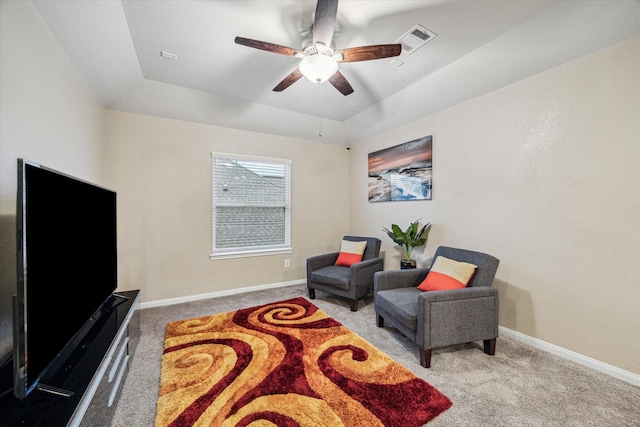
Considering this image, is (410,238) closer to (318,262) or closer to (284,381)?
(318,262)

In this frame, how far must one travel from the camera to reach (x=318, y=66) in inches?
73.3

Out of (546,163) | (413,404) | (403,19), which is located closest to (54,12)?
(403,19)

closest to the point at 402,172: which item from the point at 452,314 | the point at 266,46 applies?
the point at 452,314

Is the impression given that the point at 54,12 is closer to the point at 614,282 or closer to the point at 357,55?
the point at 357,55

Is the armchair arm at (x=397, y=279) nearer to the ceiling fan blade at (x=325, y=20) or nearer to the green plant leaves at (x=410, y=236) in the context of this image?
the green plant leaves at (x=410, y=236)

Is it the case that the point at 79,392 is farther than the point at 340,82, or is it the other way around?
the point at 340,82

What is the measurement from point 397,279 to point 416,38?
2.34 m

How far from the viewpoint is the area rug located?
5.03ft

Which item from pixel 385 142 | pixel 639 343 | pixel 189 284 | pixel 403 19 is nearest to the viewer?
pixel 639 343

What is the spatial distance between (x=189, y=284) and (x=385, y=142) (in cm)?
366

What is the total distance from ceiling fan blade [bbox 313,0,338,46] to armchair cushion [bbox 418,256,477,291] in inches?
89.5

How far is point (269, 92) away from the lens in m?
3.17

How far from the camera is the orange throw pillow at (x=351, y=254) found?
3.70 meters

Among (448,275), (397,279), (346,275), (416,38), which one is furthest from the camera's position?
(346,275)
